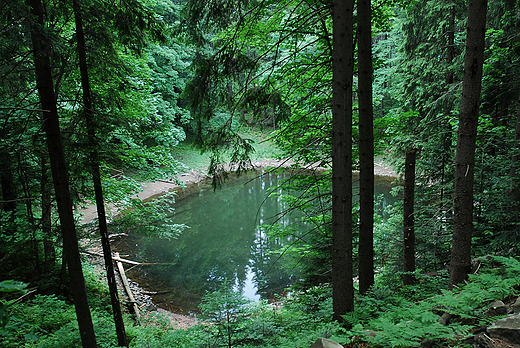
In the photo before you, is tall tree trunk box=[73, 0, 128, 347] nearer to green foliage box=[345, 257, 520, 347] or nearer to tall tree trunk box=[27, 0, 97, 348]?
tall tree trunk box=[27, 0, 97, 348]

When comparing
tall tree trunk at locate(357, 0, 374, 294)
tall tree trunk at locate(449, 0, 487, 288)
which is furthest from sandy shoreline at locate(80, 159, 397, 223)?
tall tree trunk at locate(449, 0, 487, 288)

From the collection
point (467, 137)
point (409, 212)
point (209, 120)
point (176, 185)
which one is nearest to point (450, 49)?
point (409, 212)

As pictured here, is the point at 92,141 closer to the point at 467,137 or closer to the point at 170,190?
the point at 467,137

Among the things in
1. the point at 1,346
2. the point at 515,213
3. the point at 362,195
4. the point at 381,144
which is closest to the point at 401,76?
the point at 381,144

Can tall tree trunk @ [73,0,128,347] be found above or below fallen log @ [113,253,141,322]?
above

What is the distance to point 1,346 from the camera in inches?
166

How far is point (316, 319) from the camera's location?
173 inches

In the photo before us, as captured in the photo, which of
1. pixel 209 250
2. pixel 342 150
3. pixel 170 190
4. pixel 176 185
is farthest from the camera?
pixel 170 190

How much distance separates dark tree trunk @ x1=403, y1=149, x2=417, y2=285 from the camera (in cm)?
546

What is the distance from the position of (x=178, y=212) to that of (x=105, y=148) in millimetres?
12649

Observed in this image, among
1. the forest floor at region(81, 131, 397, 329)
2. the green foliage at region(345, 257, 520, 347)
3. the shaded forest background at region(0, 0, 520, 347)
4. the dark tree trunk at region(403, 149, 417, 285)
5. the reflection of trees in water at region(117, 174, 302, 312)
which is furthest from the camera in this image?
the reflection of trees in water at region(117, 174, 302, 312)

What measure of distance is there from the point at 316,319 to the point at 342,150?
2.54 meters

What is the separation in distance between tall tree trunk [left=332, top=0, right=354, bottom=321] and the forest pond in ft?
9.44

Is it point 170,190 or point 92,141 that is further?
point 170,190
